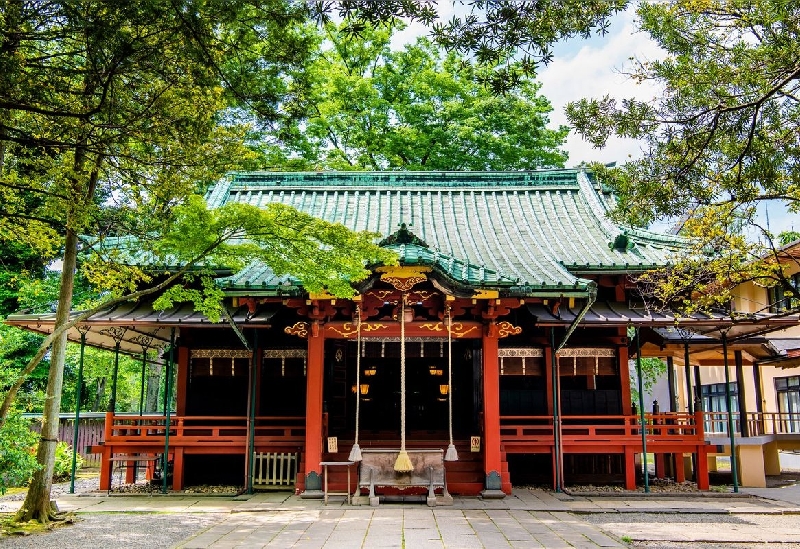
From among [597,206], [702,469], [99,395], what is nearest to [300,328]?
[597,206]

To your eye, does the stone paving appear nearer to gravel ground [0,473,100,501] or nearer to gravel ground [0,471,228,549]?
gravel ground [0,471,228,549]

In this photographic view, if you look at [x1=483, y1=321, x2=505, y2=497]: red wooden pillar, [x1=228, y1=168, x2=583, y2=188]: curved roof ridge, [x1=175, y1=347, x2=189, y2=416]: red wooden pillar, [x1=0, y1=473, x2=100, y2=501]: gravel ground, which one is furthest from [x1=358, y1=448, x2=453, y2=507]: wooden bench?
[x1=228, y1=168, x2=583, y2=188]: curved roof ridge

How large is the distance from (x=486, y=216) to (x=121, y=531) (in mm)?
10940

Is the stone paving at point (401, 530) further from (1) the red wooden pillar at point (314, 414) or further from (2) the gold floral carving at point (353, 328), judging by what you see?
(2) the gold floral carving at point (353, 328)

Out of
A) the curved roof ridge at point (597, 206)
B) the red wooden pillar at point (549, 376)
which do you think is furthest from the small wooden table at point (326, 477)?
the curved roof ridge at point (597, 206)

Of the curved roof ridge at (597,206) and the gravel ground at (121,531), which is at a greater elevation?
the curved roof ridge at (597,206)

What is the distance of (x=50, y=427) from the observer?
9289 mm

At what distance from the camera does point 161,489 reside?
43.3 ft

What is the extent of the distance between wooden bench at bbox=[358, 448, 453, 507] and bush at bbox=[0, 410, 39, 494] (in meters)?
5.08

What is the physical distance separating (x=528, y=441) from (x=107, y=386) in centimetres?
2522

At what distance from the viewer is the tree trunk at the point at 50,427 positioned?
29.9ft

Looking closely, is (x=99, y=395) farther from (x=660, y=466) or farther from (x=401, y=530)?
(x=660, y=466)

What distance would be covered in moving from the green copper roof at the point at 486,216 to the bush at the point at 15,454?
4087 millimetres

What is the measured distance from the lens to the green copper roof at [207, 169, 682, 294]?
13.2 m
